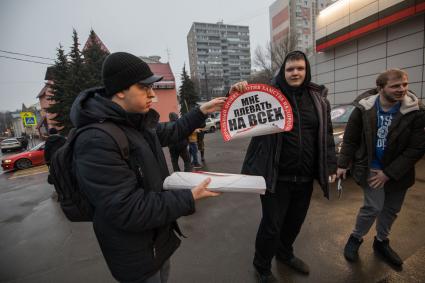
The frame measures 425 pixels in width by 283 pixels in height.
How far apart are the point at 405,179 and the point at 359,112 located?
0.84 meters

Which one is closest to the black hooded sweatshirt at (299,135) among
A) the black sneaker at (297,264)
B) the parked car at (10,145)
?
the black sneaker at (297,264)

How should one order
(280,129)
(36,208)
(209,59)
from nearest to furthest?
(280,129) → (36,208) → (209,59)

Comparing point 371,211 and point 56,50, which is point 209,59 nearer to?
point 56,50

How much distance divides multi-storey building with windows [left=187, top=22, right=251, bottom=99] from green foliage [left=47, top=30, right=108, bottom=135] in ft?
239

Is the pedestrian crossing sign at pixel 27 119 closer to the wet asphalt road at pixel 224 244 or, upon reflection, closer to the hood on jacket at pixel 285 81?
the wet asphalt road at pixel 224 244

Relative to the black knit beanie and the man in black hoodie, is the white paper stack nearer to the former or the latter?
the black knit beanie

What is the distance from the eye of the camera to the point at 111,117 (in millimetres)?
1253

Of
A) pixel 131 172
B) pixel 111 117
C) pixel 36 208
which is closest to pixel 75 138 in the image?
pixel 111 117

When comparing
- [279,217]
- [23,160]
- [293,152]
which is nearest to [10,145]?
[23,160]

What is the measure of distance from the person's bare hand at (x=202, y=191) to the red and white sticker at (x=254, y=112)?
62 cm

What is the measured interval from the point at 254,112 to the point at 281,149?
1.71 ft

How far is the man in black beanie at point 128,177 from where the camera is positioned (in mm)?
1127

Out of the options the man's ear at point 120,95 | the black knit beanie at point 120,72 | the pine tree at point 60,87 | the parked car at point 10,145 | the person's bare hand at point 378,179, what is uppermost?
the pine tree at point 60,87

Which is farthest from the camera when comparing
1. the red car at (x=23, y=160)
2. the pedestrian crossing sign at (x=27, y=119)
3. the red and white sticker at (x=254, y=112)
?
the pedestrian crossing sign at (x=27, y=119)
